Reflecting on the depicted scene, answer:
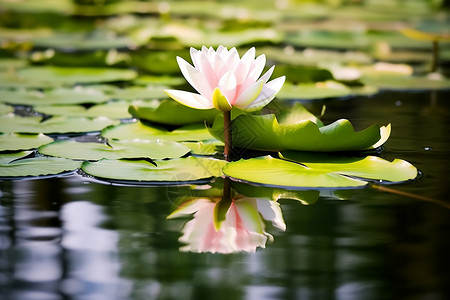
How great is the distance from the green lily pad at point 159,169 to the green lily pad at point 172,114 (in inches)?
13.0

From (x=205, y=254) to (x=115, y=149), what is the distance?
67cm

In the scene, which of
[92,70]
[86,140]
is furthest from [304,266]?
[92,70]

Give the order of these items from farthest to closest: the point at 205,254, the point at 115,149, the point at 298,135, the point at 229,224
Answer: the point at 115,149 < the point at 298,135 < the point at 229,224 < the point at 205,254

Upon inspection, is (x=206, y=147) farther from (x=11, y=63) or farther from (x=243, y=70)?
(x=11, y=63)

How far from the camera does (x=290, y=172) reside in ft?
4.69

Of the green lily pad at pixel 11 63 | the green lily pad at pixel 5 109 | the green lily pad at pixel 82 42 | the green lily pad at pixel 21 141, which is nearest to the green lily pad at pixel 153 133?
the green lily pad at pixel 21 141

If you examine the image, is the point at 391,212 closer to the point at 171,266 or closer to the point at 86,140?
the point at 171,266

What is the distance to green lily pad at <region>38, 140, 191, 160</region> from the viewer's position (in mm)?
1586

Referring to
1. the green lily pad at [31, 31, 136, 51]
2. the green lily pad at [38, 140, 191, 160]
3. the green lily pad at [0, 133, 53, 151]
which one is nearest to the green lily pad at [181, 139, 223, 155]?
the green lily pad at [38, 140, 191, 160]

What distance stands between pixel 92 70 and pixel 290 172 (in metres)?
1.76

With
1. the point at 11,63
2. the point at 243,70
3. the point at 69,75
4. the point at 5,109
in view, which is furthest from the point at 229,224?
the point at 11,63

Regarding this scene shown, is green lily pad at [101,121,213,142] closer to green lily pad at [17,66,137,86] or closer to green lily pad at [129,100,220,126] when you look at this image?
green lily pad at [129,100,220,126]

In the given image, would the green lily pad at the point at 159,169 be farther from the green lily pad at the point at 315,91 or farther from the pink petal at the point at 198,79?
the green lily pad at the point at 315,91

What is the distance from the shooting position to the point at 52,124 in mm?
1937
